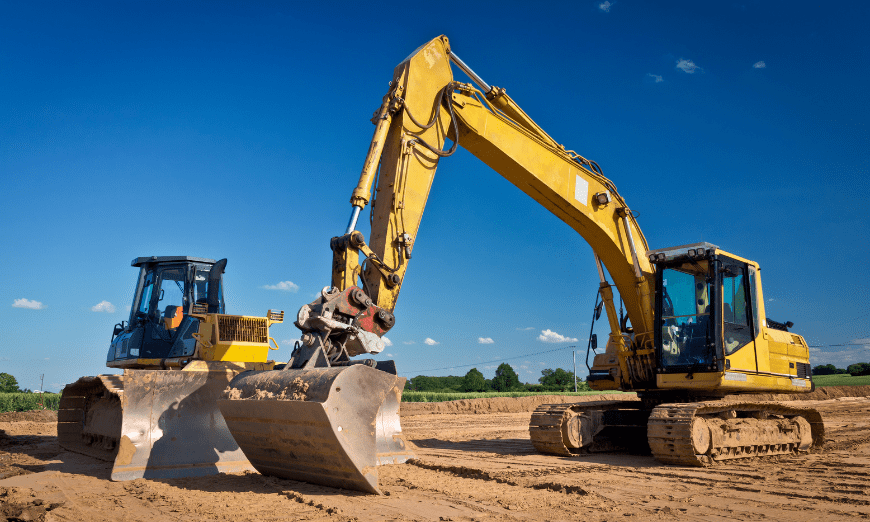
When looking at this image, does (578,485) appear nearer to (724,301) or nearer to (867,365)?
(724,301)

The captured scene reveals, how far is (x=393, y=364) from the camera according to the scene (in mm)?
6809

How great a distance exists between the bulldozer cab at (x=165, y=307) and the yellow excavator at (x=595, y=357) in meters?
3.73

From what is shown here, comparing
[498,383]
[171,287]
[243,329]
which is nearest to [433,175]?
[243,329]

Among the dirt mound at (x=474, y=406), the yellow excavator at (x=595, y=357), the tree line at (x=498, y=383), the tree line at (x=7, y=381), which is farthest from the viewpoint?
the tree line at (x=498, y=383)

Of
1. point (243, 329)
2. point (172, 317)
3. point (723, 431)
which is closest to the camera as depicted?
point (723, 431)

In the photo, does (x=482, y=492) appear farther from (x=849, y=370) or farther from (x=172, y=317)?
(x=849, y=370)

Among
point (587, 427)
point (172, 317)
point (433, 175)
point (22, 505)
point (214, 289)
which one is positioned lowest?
point (22, 505)

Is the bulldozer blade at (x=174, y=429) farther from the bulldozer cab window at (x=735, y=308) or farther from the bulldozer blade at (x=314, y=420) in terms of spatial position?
the bulldozer cab window at (x=735, y=308)

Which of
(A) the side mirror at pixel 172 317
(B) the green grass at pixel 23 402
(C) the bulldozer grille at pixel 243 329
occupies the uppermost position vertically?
(A) the side mirror at pixel 172 317

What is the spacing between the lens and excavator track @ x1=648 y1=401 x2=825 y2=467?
24.4 ft

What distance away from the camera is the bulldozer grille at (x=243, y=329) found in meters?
8.01

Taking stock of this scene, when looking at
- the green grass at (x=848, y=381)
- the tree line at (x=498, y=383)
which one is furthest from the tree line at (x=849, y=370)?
the tree line at (x=498, y=383)

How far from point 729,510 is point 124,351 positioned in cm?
873

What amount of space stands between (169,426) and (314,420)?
2848 millimetres
